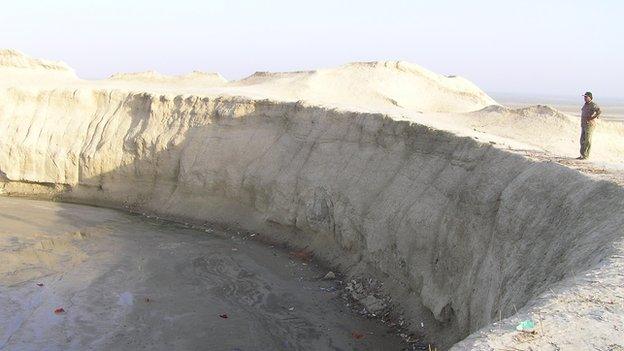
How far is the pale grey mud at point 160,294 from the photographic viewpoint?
934 cm

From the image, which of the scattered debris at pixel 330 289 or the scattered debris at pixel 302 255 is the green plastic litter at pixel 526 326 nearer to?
the scattered debris at pixel 330 289

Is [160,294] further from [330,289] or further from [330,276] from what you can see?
[330,276]

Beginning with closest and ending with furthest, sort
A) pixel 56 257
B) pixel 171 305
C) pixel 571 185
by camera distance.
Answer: pixel 571 185 → pixel 171 305 → pixel 56 257

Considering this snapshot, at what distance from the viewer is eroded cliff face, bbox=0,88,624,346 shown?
735 cm

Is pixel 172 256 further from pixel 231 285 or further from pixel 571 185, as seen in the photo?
pixel 571 185

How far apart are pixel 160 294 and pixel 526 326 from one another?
8003mm

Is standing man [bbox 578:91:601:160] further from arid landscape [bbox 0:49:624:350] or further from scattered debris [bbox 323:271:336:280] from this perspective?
scattered debris [bbox 323:271:336:280]

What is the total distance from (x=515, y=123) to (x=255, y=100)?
255 inches

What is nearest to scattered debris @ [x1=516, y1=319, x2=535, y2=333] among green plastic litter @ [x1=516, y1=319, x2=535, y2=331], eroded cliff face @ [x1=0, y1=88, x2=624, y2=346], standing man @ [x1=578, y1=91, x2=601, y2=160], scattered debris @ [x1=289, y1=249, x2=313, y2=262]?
green plastic litter @ [x1=516, y1=319, x2=535, y2=331]

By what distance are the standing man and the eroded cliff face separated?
4.58 ft

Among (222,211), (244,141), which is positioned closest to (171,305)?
(222,211)

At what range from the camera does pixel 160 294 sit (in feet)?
36.2

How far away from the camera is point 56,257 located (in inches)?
507

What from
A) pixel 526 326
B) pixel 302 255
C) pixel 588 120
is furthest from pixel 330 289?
pixel 526 326
